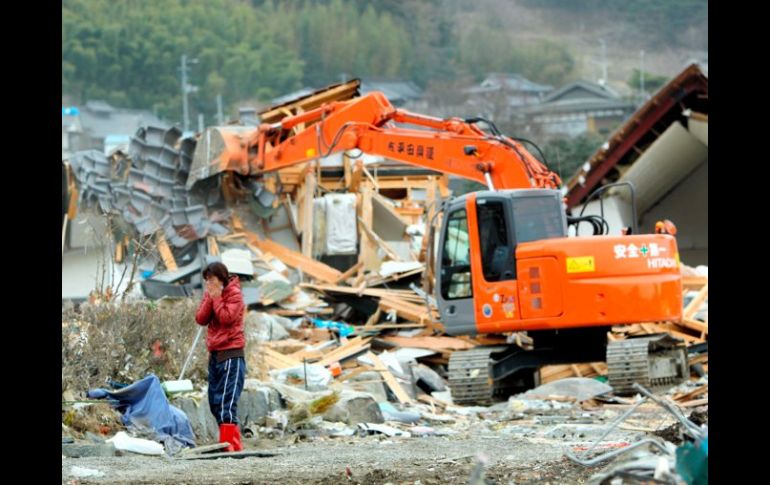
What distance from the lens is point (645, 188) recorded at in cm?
→ 3075

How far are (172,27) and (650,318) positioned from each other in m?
73.7

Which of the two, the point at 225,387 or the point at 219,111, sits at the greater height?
the point at 219,111

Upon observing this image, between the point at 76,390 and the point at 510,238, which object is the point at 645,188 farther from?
the point at 76,390

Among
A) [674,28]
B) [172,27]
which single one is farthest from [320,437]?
[674,28]

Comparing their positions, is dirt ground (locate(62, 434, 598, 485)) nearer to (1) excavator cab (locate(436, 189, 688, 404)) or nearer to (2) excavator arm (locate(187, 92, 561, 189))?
(1) excavator cab (locate(436, 189, 688, 404))

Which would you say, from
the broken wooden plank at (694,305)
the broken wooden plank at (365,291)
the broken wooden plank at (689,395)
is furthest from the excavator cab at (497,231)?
the broken wooden plank at (365,291)

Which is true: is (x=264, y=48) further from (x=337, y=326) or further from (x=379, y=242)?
(x=337, y=326)

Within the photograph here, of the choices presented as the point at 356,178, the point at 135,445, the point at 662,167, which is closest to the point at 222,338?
the point at 135,445

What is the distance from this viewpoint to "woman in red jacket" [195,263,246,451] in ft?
37.2

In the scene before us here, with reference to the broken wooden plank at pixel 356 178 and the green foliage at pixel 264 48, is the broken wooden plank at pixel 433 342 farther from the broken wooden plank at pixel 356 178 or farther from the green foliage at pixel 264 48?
the green foliage at pixel 264 48

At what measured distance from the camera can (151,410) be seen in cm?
1159

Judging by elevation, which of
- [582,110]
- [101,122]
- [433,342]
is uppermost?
[582,110]

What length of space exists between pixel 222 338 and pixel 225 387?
0.39 m

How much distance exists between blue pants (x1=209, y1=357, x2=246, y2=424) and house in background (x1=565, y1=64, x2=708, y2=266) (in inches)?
526
